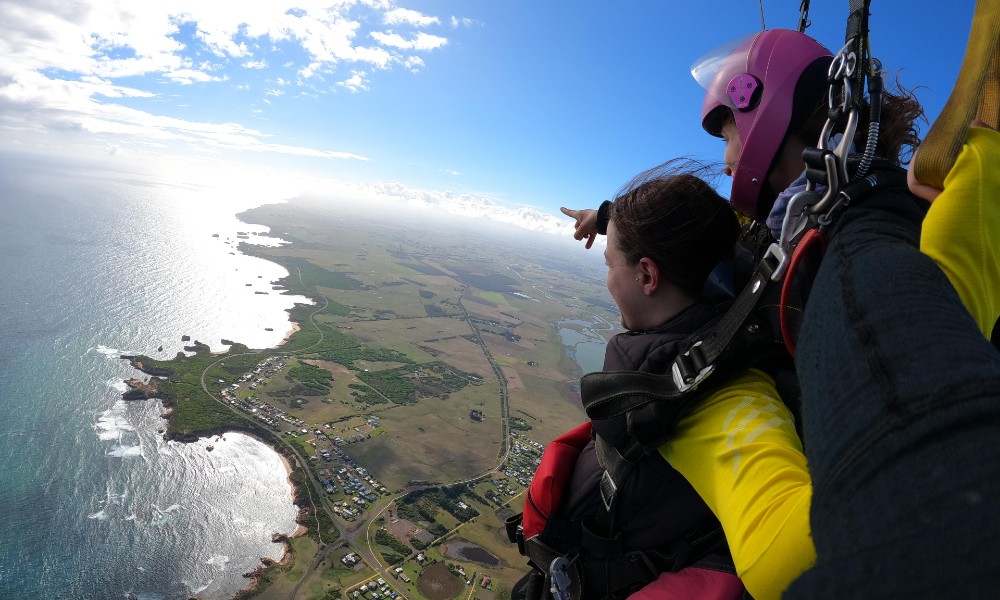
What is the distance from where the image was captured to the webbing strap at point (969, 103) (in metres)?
0.67

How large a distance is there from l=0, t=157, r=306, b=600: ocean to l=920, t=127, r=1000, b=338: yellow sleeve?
20594 mm

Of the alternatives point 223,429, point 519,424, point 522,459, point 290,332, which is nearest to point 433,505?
point 522,459

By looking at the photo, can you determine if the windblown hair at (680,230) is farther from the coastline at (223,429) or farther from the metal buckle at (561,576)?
the coastline at (223,429)

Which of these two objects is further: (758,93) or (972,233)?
(758,93)

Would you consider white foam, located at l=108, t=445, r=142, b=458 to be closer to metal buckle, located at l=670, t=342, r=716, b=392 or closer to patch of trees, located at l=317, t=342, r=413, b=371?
patch of trees, located at l=317, t=342, r=413, b=371

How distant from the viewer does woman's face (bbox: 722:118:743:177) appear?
1.64 metres

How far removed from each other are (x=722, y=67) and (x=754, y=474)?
5.04 ft

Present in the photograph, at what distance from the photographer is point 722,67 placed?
1712mm

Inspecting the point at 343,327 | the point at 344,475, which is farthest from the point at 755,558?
the point at 343,327

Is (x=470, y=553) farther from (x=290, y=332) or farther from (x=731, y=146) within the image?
(x=290, y=332)

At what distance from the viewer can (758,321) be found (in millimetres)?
1101

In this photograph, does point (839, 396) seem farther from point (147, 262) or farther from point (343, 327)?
point (147, 262)

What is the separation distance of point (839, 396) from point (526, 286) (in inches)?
3240

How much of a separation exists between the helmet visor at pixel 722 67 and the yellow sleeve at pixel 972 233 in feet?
3.70
